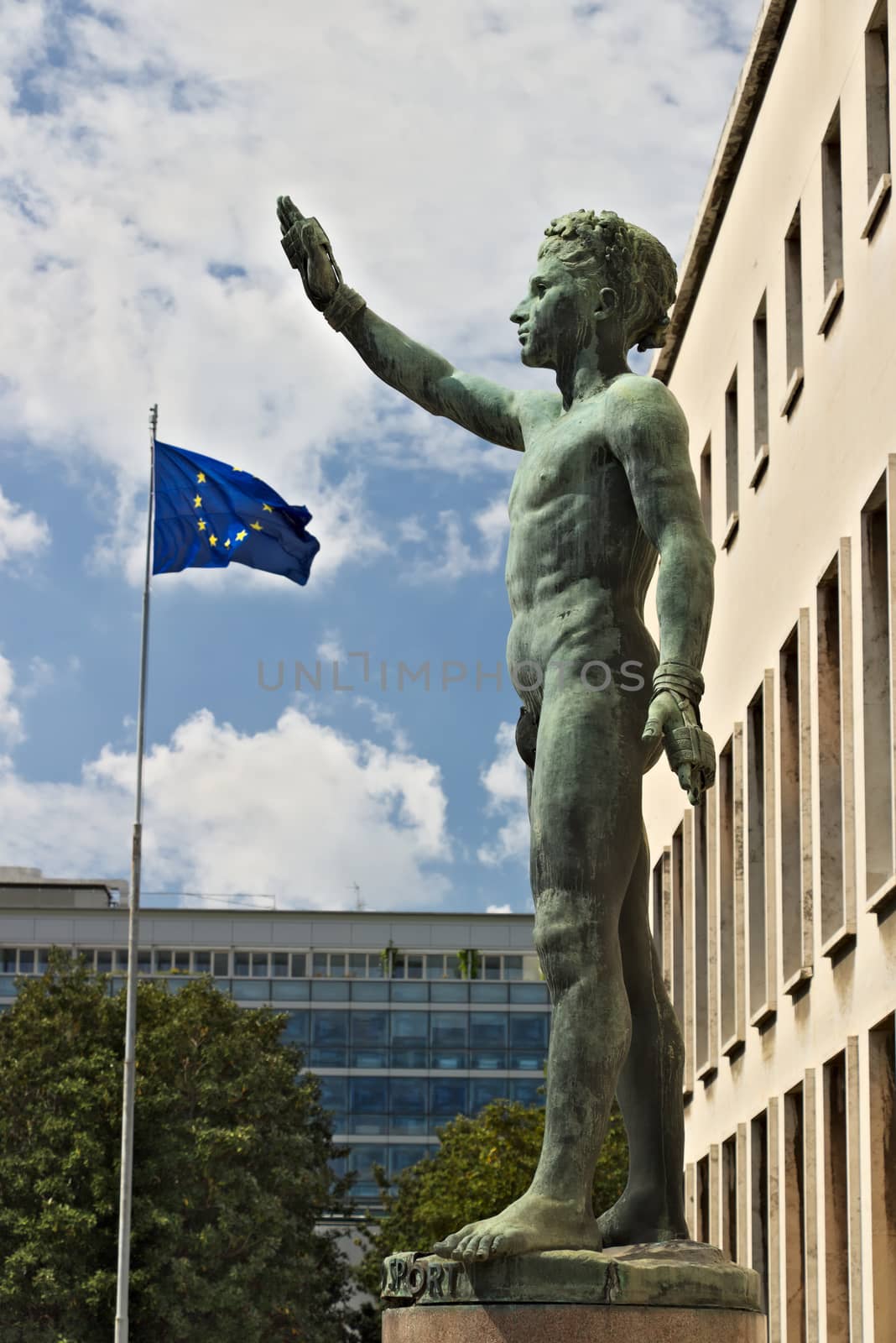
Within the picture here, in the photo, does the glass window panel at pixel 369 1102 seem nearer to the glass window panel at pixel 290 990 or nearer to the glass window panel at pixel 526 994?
the glass window panel at pixel 290 990

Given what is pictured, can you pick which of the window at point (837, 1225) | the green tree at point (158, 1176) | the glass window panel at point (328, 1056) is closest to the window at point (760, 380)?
the window at point (837, 1225)

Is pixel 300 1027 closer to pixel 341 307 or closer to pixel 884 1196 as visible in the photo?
pixel 884 1196

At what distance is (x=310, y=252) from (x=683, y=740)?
9.00 feet

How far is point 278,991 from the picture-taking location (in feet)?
352

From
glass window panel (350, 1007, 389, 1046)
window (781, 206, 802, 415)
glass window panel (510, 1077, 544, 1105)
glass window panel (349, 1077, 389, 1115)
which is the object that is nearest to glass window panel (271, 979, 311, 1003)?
glass window panel (350, 1007, 389, 1046)

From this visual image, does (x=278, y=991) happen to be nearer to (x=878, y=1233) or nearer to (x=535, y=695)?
(x=878, y=1233)

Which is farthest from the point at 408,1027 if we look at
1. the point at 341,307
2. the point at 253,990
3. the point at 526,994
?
the point at 341,307

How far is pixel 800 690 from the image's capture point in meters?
24.3

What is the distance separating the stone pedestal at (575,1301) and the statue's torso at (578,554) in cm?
198

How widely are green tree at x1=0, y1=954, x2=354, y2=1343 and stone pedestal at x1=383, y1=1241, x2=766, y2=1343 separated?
3583 cm

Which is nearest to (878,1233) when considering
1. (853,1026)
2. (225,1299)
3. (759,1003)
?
(853,1026)

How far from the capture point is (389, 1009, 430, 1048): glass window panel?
347 ft

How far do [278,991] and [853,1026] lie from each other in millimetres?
87483

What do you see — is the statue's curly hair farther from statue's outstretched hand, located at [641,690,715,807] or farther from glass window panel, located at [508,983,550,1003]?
glass window panel, located at [508,983,550,1003]
